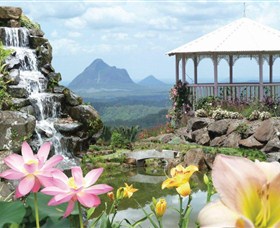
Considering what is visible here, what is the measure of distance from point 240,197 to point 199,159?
12.4m

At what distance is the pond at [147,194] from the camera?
29.2 ft

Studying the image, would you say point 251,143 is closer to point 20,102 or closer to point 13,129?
point 20,102

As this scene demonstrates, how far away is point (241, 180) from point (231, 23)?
2023 centimetres

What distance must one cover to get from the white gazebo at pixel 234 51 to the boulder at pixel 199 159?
220 inches

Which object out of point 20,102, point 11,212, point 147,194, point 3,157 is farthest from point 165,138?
point 11,212

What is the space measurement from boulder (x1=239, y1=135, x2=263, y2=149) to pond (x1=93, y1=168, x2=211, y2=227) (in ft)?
7.26

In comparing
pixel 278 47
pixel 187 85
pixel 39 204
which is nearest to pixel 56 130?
pixel 187 85

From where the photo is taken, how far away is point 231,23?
20.6m

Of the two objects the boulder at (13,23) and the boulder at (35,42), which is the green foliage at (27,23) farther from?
the boulder at (35,42)

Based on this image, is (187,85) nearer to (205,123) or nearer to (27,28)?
(205,123)

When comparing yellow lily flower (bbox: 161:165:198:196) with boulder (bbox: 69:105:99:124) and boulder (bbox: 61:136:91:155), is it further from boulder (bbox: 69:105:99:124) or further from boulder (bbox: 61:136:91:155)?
boulder (bbox: 69:105:99:124)

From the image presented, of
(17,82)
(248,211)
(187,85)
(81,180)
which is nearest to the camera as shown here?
(248,211)

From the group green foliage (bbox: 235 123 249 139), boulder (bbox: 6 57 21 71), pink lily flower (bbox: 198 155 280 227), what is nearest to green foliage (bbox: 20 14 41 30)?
boulder (bbox: 6 57 21 71)

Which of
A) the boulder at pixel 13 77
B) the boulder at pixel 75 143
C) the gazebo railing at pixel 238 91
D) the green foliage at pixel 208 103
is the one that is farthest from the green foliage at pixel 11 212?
the gazebo railing at pixel 238 91
